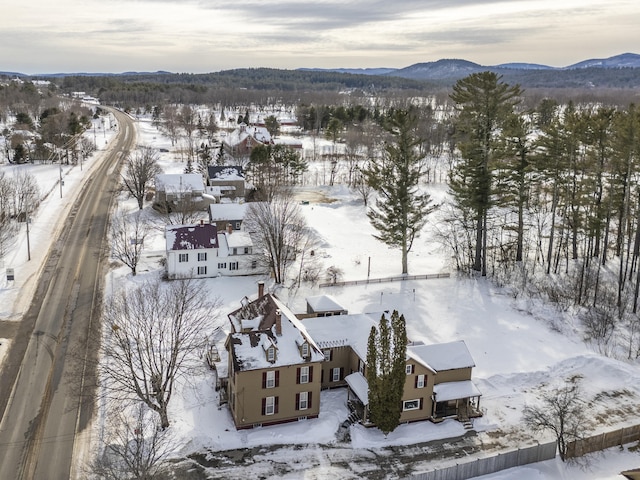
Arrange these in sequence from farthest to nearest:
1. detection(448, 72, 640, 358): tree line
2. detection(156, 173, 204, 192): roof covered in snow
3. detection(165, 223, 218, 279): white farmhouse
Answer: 1. detection(156, 173, 204, 192): roof covered in snow
2. detection(165, 223, 218, 279): white farmhouse
3. detection(448, 72, 640, 358): tree line

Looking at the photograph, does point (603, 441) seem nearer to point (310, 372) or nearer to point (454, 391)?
point (454, 391)

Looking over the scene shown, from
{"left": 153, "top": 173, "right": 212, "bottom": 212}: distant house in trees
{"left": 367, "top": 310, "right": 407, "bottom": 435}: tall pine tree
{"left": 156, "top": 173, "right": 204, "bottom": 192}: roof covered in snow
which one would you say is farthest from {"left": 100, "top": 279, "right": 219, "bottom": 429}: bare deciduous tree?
{"left": 156, "top": 173, "right": 204, "bottom": 192}: roof covered in snow

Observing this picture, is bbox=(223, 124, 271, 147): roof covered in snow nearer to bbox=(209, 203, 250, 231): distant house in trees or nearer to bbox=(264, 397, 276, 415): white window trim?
bbox=(209, 203, 250, 231): distant house in trees

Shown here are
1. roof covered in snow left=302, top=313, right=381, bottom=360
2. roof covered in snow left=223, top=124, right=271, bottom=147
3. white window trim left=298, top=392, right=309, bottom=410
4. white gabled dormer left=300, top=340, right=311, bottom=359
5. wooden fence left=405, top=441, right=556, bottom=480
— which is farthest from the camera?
roof covered in snow left=223, top=124, right=271, bottom=147

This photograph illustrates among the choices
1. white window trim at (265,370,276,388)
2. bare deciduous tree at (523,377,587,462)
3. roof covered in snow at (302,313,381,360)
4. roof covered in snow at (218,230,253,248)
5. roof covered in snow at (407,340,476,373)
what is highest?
roof covered in snow at (218,230,253,248)

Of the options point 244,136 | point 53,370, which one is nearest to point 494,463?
point 53,370

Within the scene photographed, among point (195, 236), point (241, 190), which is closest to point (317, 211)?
point (241, 190)
